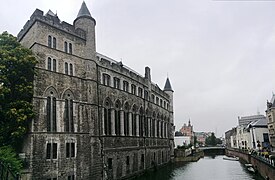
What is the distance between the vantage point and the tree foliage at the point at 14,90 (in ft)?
66.0

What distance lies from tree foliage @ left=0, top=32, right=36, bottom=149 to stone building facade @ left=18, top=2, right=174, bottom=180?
30.9 inches

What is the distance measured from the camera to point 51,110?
23016 millimetres

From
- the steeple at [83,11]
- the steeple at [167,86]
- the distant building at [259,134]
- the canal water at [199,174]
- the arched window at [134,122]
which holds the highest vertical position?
the steeple at [83,11]

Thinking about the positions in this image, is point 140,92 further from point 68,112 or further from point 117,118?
point 68,112

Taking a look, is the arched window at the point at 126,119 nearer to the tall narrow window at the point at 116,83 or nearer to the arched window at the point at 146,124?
the tall narrow window at the point at 116,83

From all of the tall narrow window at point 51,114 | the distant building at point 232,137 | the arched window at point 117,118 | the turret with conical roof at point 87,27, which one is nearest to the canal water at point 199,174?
the arched window at point 117,118

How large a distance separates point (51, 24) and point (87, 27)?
4581mm

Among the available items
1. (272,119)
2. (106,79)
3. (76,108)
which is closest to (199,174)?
(106,79)

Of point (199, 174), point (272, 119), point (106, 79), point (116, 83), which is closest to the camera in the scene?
point (106, 79)

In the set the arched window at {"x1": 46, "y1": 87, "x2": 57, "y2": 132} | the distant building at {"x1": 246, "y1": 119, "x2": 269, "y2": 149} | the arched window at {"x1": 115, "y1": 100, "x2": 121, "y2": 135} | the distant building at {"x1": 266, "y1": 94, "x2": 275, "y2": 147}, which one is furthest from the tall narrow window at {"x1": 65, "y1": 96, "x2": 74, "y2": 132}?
the distant building at {"x1": 246, "y1": 119, "x2": 269, "y2": 149}

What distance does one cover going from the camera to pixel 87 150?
25.3 metres

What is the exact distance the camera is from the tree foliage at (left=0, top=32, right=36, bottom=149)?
2012 centimetres

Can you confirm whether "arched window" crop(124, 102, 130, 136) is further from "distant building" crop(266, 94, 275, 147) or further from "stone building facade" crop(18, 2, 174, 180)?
"distant building" crop(266, 94, 275, 147)

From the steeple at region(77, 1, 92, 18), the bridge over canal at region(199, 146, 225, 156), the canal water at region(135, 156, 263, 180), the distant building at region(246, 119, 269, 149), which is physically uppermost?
the steeple at region(77, 1, 92, 18)
